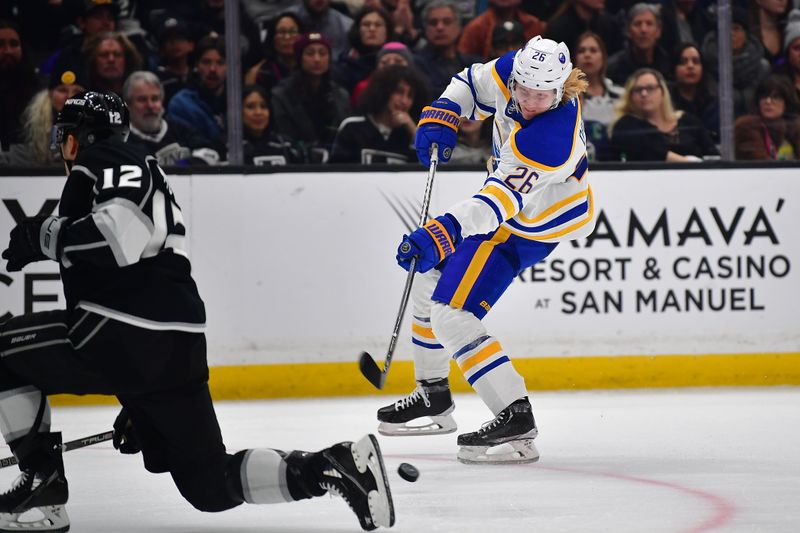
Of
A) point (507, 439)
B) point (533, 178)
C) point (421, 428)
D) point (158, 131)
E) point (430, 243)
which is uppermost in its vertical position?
point (158, 131)

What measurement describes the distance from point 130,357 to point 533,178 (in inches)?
56.9

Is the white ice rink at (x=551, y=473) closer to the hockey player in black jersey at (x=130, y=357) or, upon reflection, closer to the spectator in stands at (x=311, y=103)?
the hockey player in black jersey at (x=130, y=357)

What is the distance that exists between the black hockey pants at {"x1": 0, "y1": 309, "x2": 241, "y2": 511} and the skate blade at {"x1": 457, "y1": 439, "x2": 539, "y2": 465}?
119 centimetres

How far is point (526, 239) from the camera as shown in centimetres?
378

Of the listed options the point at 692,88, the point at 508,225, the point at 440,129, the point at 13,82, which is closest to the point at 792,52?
the point at 692,88

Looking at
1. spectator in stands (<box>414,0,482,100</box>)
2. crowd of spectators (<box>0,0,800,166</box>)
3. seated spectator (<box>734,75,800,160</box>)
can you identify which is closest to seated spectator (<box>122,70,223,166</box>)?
crowd of spectators (<box>0,0,800,166</box>)

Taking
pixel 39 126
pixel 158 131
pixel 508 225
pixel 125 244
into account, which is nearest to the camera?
pixel 125 244

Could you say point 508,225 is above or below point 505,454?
above

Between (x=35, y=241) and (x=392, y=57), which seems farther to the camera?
(x=392, y=57)

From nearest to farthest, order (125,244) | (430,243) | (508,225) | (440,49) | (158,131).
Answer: (125,244) → (430,243) → (508,225) → (158,131) → (440,49)

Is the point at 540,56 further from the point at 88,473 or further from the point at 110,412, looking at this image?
the point at 110,412

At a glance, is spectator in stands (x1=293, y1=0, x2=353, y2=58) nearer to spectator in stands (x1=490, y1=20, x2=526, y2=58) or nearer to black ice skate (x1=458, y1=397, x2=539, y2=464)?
spectator in stands (x1=490, y1=20, x2=526, y2=58)

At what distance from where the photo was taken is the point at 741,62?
561cm

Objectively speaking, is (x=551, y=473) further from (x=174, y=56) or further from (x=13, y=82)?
(x=13, y=82)
